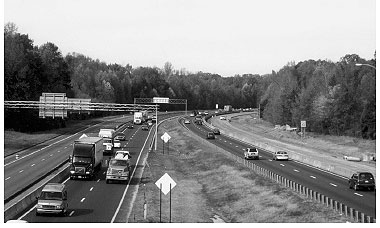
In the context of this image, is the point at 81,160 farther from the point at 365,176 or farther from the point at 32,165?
the point at 365,176

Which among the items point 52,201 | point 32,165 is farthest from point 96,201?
point 32,165

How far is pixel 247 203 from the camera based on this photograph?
4653 centimetres

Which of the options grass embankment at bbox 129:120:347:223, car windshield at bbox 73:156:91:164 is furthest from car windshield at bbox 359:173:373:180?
car windshield at bbox 73:156:91:164

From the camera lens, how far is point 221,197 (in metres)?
52.5

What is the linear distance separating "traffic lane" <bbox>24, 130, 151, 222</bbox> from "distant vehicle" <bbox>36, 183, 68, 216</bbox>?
0.43 metres

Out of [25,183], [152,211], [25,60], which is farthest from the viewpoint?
[25,60]

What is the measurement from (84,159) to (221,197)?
13.8 m

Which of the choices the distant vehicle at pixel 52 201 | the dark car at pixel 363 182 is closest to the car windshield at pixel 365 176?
the dark car at pixel 363 182

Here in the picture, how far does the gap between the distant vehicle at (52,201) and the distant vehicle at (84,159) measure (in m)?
17.1

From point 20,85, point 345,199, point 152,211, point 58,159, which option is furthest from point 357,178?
point 20,85

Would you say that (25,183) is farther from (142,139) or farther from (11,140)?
(142,139)

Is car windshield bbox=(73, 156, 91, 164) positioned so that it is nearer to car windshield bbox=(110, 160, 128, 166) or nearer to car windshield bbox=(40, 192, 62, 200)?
car windshield bbox=(110, 160, 128, 166)

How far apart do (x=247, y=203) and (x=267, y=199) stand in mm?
2103

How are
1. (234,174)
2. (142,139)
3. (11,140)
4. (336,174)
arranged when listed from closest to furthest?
(336,174) → (234,174) → (11,140) → (142,139)
